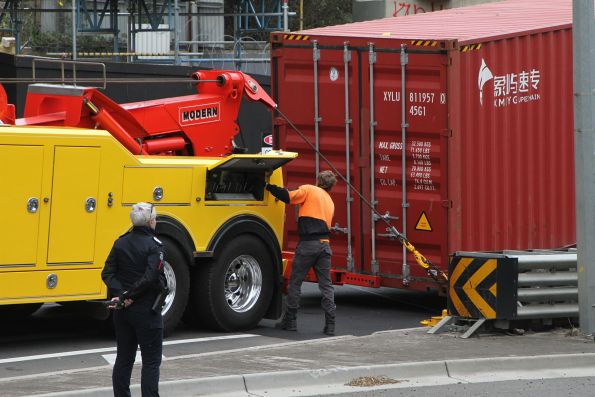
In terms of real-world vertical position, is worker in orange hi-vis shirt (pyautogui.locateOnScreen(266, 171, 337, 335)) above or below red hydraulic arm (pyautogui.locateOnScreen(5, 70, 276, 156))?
below

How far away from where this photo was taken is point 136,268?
847 cm

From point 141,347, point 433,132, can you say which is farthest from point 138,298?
point 433,132

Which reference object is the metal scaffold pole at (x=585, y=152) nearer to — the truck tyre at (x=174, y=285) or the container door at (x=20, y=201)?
the truck tyre at (x=174, y=285)

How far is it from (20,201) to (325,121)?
14.9 feet

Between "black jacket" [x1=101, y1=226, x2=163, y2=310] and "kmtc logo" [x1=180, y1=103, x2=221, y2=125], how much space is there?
4.63 meters

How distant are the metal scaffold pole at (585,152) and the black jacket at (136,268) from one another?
493 cm

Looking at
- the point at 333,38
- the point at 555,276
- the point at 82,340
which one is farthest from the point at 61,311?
the point at 555,276

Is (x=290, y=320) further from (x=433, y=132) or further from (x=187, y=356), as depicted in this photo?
(x=433, y=132)

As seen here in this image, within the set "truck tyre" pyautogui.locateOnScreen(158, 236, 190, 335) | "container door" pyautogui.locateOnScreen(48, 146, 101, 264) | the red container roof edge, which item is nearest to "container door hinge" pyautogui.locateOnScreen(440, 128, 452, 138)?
the red container roof edge

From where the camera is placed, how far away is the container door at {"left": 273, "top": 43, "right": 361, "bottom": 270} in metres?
14.2

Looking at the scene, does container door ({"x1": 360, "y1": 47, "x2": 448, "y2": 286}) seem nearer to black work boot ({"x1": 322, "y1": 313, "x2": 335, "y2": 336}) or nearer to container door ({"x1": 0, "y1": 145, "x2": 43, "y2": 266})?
black work boot ({"x1": 322, "y1": 313, "x2": 335, "y2": 336})

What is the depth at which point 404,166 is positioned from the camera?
13734 millimetres

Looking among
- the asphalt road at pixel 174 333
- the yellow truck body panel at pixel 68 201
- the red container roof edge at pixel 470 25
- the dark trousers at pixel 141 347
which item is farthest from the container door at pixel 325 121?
the dark trousers at pixel 141 347

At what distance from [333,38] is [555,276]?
383 cm
